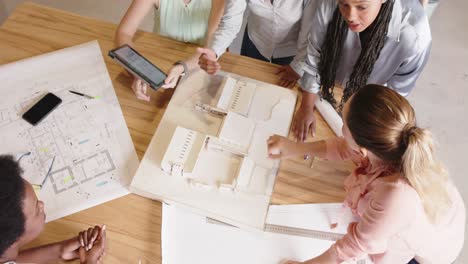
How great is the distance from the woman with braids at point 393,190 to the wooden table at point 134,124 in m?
0.09

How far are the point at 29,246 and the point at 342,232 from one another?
2.10 ft

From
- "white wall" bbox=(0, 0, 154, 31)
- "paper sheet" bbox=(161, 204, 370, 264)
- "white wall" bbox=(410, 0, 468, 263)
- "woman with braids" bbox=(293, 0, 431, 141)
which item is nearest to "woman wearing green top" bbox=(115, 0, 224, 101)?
"woman with braids" bbox=(293, 0, 431, 141)

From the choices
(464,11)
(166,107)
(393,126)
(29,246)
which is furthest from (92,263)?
(464,11)

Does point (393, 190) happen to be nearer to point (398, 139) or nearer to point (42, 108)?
point (398, 139)

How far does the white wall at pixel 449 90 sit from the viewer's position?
168cm

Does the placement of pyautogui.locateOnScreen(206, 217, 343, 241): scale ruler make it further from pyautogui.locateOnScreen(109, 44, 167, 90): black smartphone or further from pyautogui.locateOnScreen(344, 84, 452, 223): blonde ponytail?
pyautogui.locateOnScreen(109, 44, 167, 90): black smartphone

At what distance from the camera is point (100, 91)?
999 millimetres

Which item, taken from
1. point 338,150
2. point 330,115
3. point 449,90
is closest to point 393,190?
point 338,150

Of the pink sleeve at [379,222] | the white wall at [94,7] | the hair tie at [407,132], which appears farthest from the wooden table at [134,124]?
the white wall at [94,7]

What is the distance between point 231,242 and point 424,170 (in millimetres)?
390

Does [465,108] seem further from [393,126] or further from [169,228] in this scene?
[169,228]

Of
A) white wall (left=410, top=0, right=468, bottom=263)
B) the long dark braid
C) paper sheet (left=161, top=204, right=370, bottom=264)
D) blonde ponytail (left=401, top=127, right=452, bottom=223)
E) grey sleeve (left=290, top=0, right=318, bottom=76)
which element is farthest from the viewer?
white wall (left=410, top=0, right=468, bottom=263)

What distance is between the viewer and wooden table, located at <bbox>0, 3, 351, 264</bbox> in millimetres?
801

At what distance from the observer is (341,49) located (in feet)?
3.18
